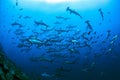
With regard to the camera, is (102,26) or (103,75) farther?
(103,75)

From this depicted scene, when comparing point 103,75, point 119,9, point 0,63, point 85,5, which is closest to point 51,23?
point 85,5

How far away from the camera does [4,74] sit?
3.47 m

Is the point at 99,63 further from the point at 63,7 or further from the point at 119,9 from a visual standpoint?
the point at 63,7

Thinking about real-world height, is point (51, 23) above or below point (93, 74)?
above

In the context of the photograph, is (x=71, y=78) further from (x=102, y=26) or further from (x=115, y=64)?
(x=102, y=26)

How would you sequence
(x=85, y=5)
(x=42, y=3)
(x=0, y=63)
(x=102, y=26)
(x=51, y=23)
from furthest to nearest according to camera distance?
(x=102, y=26) < (x=51, y=23) < (x=85, y=5) < (x=42, y=3) < (x=0, y=63)

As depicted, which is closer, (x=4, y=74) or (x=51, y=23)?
(x=4, y=74)

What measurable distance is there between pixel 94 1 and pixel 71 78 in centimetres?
1359

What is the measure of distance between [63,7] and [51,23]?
348 cm

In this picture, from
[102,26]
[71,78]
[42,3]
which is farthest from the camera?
[71,78]

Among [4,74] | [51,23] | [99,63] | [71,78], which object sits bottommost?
[4,74]

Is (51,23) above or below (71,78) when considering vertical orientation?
above

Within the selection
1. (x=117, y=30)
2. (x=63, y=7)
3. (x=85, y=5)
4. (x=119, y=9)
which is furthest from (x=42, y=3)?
(x=117, y=30)

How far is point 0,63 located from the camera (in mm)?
3457
